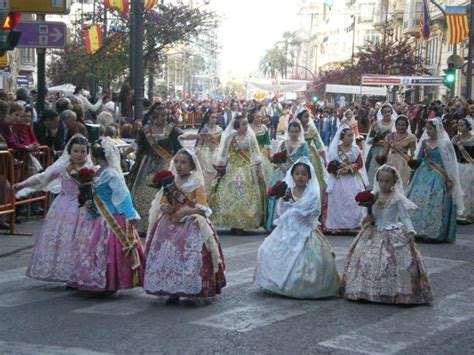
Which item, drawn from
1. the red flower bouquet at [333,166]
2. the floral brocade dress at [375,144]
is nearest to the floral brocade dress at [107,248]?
the red flower bouquet at [333,166]

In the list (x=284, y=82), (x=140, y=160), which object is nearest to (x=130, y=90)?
(x=140, y=160)

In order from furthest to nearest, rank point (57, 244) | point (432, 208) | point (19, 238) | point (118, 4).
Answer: point (118, 4) < point (432, 208) < point (19, 238) < point (57, 244)

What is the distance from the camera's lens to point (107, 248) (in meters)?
8.77

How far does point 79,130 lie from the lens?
1479cm

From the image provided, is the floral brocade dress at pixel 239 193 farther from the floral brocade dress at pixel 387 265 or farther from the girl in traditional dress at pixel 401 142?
the floral brocade dress at pixel 387 265

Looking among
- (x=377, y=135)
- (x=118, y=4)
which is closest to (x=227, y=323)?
(x=377, y=135)

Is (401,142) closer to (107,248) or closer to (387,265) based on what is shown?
(387,265)

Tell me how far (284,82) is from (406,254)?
57.8 meters

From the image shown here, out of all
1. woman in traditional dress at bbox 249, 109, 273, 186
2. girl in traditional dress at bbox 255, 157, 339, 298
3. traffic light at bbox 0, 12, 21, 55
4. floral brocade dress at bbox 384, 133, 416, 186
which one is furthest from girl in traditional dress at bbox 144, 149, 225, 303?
floral brocade dress at bbox 384, 133, 416, 186

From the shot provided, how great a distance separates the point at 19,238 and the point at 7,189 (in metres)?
0.72

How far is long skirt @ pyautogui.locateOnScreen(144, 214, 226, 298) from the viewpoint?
27.9 ft

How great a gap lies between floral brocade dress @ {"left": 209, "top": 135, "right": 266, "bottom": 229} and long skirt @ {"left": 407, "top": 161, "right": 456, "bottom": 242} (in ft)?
7.35

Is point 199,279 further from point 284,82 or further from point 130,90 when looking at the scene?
point 284,82

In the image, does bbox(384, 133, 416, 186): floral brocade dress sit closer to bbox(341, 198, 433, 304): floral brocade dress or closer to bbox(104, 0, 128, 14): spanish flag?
bbox(341, 198, 433, 304): floral brocade dress
